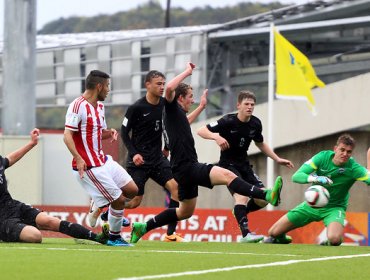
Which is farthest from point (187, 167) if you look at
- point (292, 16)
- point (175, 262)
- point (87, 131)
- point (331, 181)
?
point (292, 16)

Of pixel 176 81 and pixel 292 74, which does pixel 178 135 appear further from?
pixel 292 74

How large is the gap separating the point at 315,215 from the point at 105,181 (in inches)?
151

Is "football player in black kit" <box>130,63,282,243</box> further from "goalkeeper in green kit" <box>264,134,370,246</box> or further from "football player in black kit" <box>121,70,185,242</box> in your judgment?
"football player in black kit" <box>121,70,185,242</box>

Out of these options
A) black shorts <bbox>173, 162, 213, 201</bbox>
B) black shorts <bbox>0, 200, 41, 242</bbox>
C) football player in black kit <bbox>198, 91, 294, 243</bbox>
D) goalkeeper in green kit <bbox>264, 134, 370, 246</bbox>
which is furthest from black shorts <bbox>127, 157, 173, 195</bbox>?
black shorts <bbox>0, 200, 41, 242</bbox>

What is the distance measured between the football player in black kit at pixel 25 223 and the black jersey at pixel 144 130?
2.28m

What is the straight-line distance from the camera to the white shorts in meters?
13.3

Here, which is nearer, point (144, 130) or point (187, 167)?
point (187, 167)

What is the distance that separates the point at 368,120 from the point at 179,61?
29.1 feet

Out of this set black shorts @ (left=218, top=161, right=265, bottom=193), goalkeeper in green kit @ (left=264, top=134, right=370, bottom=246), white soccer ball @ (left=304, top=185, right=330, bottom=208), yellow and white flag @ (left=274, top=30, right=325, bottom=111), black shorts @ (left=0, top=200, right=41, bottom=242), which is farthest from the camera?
yellow and white flag @ (left=274, top=30, right=325, bottom=111)

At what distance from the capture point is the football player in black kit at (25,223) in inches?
538

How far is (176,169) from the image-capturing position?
1441cm

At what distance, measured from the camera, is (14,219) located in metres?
13.9

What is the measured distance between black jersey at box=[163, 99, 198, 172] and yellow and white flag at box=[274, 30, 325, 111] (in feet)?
47.3

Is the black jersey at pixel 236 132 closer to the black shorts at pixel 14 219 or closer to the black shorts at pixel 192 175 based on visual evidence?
the black shorts at pixel 192 175
